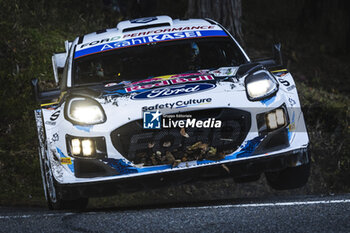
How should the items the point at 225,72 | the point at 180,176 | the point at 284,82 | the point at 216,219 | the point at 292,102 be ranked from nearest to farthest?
the point at 216,219
the point at 180,176
the point at 292,102
the point at 284,82
the point at 225,72

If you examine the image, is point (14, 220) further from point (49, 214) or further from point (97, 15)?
point (97, 15)

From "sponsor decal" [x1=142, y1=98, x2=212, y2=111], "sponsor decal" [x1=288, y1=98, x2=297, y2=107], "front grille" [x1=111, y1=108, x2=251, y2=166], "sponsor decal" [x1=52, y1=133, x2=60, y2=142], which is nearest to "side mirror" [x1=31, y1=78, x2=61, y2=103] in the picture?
"sponsor decal" [x1=52, y1=133, x2=60, y2=142]

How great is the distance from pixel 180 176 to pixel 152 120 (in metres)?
0.49

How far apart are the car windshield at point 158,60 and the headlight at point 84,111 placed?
3.27 feet

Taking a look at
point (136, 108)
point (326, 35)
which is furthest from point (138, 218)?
point (326, 35)

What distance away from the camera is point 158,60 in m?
6.19

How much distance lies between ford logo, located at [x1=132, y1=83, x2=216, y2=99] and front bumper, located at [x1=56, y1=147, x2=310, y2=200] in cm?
59

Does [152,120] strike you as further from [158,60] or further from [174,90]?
[158,60]

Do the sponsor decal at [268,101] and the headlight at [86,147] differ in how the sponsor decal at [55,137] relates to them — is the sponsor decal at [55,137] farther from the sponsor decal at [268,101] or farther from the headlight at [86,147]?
the sponsor decal at [268,101]

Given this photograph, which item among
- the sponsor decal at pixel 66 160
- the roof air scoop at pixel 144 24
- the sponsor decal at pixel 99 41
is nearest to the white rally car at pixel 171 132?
the sponsor decal at pixel 66 160

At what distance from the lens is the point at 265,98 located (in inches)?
190

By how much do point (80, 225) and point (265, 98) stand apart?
1.73 meters

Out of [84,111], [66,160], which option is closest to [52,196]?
[66,160]

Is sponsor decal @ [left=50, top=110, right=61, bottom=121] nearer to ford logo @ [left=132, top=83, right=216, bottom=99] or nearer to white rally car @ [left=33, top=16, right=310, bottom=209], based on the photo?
white rally car @ [left=33, top=16, right=310, bottom=209]
